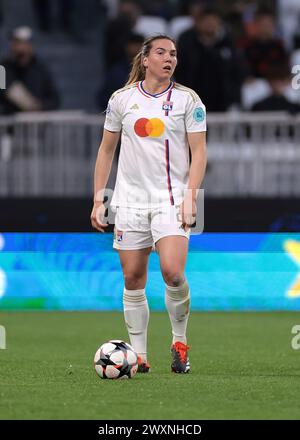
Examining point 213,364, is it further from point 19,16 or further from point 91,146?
point 19,16

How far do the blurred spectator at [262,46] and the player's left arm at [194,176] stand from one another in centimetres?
919

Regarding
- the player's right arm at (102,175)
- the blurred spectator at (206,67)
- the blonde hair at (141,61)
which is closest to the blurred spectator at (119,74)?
the blurred spectator at (206,67)

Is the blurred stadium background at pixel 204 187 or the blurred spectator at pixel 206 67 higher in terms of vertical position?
the blurred spectator at pixel 206 67

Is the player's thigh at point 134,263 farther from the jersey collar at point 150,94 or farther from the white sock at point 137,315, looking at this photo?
the jersey collar at point 150,94

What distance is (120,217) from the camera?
9.67 metres

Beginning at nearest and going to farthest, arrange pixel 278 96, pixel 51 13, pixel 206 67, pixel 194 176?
pixel 194 176
pixel 278 96
pixel 206 67
pixel 51 13

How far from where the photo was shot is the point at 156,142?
31.3 feet

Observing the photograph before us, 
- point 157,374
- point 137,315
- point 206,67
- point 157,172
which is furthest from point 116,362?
point 206,67

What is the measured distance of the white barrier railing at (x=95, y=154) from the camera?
16375mm

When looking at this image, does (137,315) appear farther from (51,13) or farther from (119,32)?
(51,13)

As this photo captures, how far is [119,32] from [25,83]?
181 centimetres

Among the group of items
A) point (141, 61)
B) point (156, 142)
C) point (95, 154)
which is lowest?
point (156, 142)

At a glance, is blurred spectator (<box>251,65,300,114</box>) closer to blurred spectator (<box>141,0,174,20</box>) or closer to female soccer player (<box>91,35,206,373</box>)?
blurred spectator (<box>141,0,174,20</box>)

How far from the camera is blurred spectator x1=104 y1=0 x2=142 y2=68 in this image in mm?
18766
